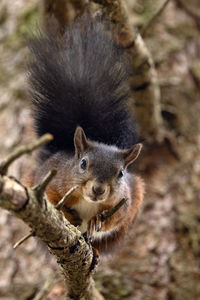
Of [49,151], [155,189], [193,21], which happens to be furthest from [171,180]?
[193,21]

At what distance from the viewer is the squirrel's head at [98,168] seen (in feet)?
4.62

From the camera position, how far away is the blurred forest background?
1906 mm

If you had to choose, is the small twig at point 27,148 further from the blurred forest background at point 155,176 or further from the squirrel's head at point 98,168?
the blurred forest background at point 155,176

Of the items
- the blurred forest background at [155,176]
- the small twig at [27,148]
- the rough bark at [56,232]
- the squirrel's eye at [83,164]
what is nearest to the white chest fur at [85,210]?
the squirrel's eye at [83,164]

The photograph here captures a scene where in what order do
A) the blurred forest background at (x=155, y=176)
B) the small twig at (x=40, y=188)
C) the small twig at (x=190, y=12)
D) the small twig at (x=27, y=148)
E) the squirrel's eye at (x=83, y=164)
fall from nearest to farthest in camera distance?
the small twig at (x=27, y=148)
the small twig at (x=40, y=188)
the squirrel's eye at (x=83, y=164)
the blurred forest background at (x=155, y=176)
the small twig at (x=190, y=12)

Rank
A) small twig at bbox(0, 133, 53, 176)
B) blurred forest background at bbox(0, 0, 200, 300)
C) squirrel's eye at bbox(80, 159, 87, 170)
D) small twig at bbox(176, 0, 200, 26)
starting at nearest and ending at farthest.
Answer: small twig at bbox(0, 133, 53, 176), squirrel's eye at bbox(80, 159, 87, 170), blurred forest background at bbox(0, 0, 200, 300), small twig at bbox(176, 0, 200, 26)

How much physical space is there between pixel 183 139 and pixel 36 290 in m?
1.01

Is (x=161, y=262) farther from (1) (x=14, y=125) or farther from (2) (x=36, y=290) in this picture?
(1) (x=14, y=125)

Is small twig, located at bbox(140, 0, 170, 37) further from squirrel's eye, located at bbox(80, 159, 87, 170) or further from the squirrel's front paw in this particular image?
the squirrel's front paw

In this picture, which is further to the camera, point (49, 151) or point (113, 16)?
point (49, 151)

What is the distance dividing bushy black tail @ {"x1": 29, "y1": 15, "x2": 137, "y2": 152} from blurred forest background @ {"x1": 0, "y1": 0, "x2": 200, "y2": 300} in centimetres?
32

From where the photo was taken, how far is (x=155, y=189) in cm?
213

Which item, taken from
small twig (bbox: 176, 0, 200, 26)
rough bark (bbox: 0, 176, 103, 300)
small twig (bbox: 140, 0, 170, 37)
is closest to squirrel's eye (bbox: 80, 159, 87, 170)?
rough bark (bbox: 0, 176, 103, 300)

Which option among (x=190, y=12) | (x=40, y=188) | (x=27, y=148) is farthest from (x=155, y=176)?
(x=27, y=148)
